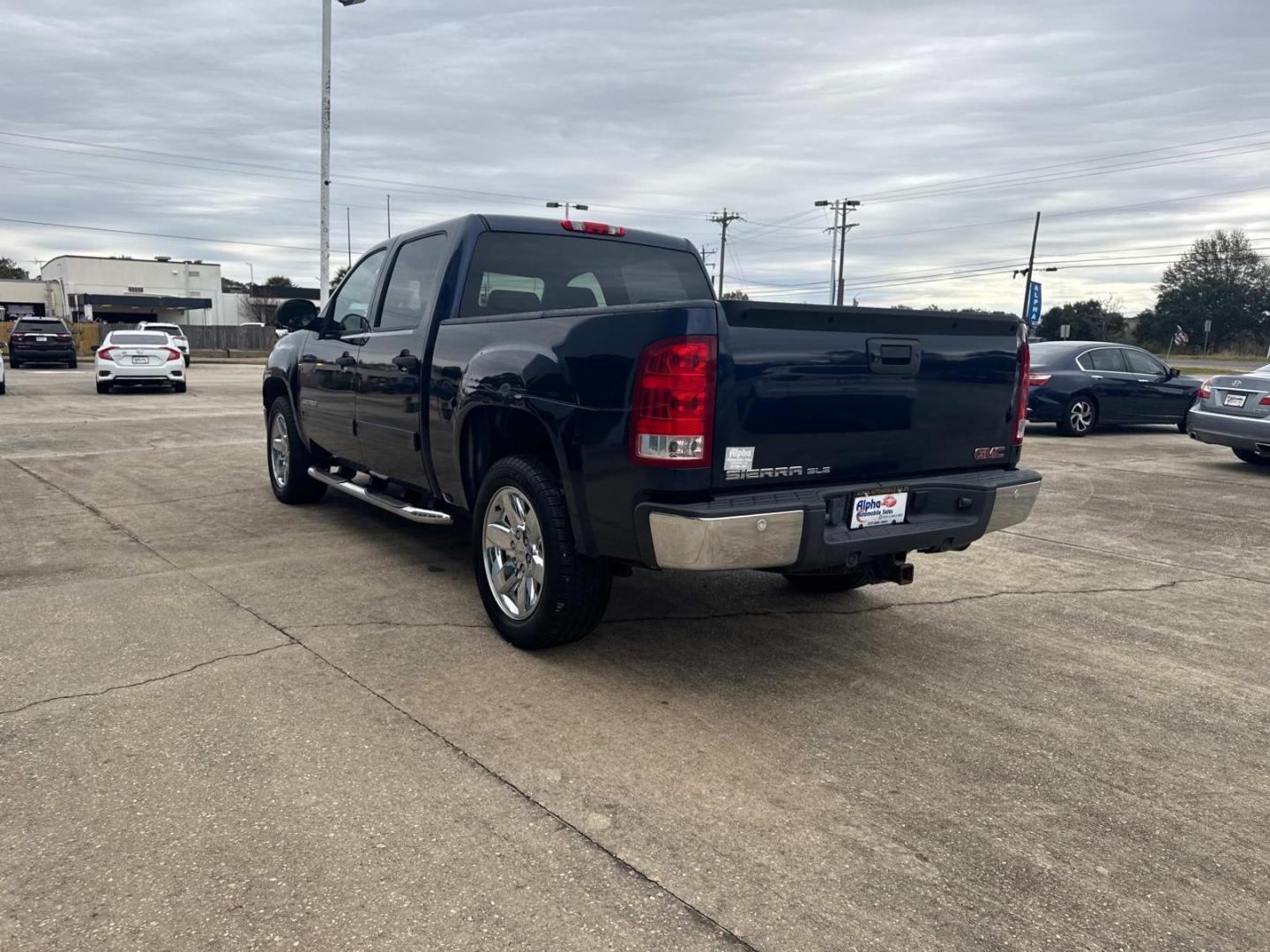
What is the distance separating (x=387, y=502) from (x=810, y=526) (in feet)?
9.72

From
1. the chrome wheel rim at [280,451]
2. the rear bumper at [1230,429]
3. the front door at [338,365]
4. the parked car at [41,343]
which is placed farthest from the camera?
the parked car at [41,343]

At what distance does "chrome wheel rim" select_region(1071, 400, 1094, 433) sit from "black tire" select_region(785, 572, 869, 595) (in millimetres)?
10966

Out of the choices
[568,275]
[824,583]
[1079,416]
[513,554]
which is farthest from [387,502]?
[1079,416]

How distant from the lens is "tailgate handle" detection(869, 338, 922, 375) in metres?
4.02

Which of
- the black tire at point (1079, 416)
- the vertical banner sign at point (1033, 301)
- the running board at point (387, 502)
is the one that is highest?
the vertical banner sign at point (1033, 301)

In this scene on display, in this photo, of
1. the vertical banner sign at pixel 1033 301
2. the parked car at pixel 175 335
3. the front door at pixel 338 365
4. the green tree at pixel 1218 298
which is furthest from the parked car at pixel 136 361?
the green tree at pixel 1218 298

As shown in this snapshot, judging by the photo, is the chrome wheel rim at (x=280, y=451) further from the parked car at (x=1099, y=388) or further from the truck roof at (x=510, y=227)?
the parked car at (x=1099, y=388)

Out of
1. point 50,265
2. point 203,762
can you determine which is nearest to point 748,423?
point 203,762

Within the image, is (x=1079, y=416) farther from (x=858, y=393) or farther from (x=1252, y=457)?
(x=858, y=393)

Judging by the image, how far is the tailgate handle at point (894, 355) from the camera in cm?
402

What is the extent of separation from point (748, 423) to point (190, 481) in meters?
7.16

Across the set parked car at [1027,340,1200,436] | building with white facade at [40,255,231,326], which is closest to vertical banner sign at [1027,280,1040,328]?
parked car at [1027,340,1200,436]

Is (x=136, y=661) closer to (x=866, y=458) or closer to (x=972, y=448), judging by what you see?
(x=866, y=458)

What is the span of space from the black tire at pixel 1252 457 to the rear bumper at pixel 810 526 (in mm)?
9683
